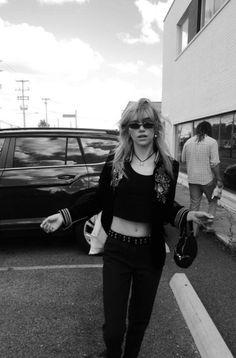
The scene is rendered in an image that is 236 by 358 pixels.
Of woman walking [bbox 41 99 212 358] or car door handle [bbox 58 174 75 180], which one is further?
car door handle [bbox 58 174 75 180]

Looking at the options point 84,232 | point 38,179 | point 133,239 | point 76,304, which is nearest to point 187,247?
point 133,239

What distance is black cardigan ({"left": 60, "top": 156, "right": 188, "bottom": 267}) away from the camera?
206cm

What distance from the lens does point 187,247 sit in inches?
83.8

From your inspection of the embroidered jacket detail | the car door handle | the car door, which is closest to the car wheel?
the car door

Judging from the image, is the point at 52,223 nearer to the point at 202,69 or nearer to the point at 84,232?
the point at 84,232

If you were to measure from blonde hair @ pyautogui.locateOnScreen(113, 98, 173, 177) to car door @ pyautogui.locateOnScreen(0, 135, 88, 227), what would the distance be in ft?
8.33

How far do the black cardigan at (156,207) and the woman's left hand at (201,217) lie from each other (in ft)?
0.17

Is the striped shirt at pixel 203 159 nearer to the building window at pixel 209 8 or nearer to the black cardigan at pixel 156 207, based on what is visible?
the black cardigan at pixel 156 207

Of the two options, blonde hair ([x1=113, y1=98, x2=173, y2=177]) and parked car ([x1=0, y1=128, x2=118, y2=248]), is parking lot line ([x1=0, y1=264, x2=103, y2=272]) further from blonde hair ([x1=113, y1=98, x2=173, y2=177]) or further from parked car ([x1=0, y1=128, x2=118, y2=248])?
blonde hair ([x1=113, y1=98, x2=173, y2=177])

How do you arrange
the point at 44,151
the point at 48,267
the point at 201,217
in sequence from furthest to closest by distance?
the point at 44,151, the point at 48,267, the point at 201,217

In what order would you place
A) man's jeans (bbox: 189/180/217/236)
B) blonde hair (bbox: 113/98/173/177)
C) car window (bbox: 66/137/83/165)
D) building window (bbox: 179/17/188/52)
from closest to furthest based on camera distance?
blonde hair (bbox: 113/98/173/177) → car window (bbox: 66/137/83/165) → man's jeans (bbox: 189/180/217/236) → building window (bbox: 179/17/188/52)

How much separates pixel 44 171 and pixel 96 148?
817mm

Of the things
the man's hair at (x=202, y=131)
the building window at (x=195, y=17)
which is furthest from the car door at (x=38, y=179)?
the building window at (x=195, y=17)

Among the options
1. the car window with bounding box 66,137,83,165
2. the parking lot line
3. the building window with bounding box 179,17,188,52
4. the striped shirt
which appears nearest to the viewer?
the parking lot line
